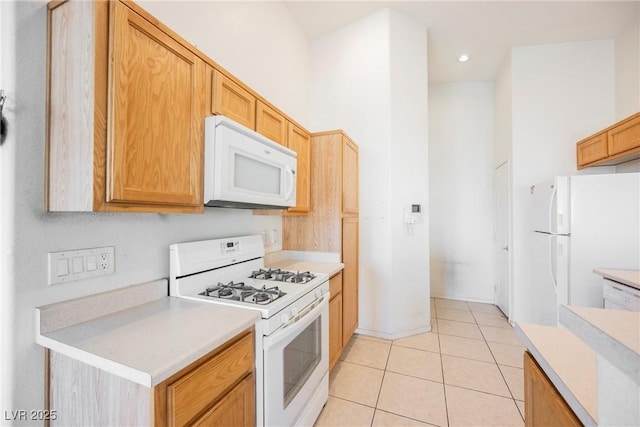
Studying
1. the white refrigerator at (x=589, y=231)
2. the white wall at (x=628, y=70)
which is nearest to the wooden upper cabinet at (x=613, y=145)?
the white refrigerator at (x=589, y=231)

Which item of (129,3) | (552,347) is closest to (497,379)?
(552,347)

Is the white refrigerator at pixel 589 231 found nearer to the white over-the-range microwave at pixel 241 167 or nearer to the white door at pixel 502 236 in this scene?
the white door at pixel 502 236

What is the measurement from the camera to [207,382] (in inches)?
36.1

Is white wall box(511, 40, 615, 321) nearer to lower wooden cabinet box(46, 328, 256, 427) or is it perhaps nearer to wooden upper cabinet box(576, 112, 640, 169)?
wooden upper cabinet box(576, 112, 640, 169)

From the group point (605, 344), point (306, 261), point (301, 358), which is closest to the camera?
point (605, 344)

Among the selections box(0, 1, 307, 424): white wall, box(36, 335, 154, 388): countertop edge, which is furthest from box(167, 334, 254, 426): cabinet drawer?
box(0, 1, 307, 424): white wall

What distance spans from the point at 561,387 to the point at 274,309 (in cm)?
97

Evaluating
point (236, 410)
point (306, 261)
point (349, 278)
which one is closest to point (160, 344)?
point (236, 410)

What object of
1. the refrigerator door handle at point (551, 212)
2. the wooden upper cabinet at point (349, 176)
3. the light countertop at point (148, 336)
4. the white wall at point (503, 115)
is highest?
the white wall at point (503, 115)

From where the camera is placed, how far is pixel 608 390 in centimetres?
41

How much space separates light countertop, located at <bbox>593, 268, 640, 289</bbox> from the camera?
→ 178cm

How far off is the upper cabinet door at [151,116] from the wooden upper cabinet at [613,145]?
329cm

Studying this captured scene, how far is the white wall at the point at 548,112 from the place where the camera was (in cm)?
297

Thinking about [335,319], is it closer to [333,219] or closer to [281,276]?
[281,276]
